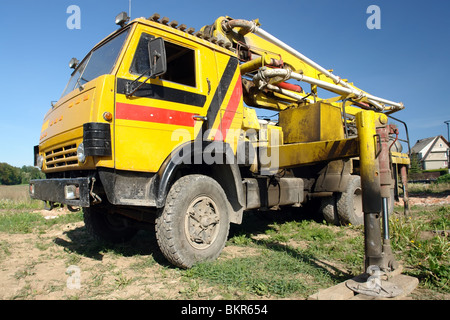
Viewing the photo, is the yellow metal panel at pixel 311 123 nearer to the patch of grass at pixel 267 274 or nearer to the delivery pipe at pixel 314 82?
the delivery pipe at pixel 314 82

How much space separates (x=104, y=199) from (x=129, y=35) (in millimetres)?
1916

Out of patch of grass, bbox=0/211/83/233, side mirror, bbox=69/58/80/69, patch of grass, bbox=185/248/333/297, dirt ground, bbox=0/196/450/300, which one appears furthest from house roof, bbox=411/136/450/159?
side mirror, bbox=69/58/80/69

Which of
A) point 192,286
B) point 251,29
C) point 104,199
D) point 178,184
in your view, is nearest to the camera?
point 192,286

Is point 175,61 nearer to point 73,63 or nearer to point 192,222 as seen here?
point 73,63

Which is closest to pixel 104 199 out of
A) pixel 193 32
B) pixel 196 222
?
pixel 196 222

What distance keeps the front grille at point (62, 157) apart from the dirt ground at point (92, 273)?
1.26 metres

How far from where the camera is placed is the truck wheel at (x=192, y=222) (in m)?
3.42

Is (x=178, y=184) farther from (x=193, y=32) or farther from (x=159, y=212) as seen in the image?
(x=193, y=32)

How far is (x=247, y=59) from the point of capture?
5539mm

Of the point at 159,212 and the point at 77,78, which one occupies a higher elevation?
the point at 77,78

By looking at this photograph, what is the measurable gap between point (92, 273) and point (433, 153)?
53.5 m

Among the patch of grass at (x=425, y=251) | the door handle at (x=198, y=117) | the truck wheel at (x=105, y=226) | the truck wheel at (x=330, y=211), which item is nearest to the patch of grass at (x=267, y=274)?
the patch of grass at (x=425, y=251)

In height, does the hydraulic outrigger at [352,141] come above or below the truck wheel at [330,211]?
above
